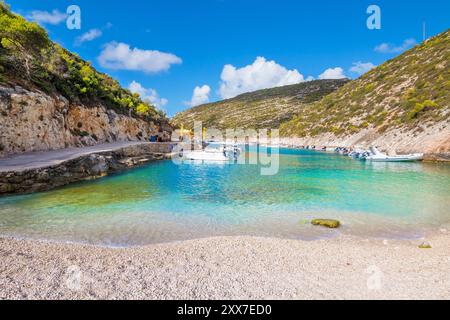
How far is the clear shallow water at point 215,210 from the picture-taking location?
33.5ft

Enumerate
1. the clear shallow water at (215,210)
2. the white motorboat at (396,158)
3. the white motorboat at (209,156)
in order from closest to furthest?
the clear shallow water at (215,210) → the white motorboat at (396,158) → the white motorboat at (209,156)

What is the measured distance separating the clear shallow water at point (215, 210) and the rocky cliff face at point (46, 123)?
6.28m

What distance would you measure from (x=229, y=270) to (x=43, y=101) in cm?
2407

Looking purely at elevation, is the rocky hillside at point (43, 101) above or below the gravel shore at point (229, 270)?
above

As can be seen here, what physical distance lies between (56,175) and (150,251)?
45.1 ft

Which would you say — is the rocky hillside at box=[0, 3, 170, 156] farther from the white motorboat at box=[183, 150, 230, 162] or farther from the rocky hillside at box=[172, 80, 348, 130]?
the rocky hillside at box=[172, 80, 348, 130]

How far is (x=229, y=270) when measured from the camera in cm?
681

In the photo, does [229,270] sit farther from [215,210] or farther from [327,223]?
[215,210]

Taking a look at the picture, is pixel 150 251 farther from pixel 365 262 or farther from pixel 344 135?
pixel 344 135

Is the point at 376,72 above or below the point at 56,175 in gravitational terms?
above

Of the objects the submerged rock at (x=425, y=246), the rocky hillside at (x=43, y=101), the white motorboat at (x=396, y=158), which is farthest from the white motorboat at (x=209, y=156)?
the submerged rock at (x=425, y=246)

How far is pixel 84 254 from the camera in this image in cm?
768

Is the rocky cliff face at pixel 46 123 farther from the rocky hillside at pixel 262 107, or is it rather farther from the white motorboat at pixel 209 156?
the rocky hillside at pixel 262 107
